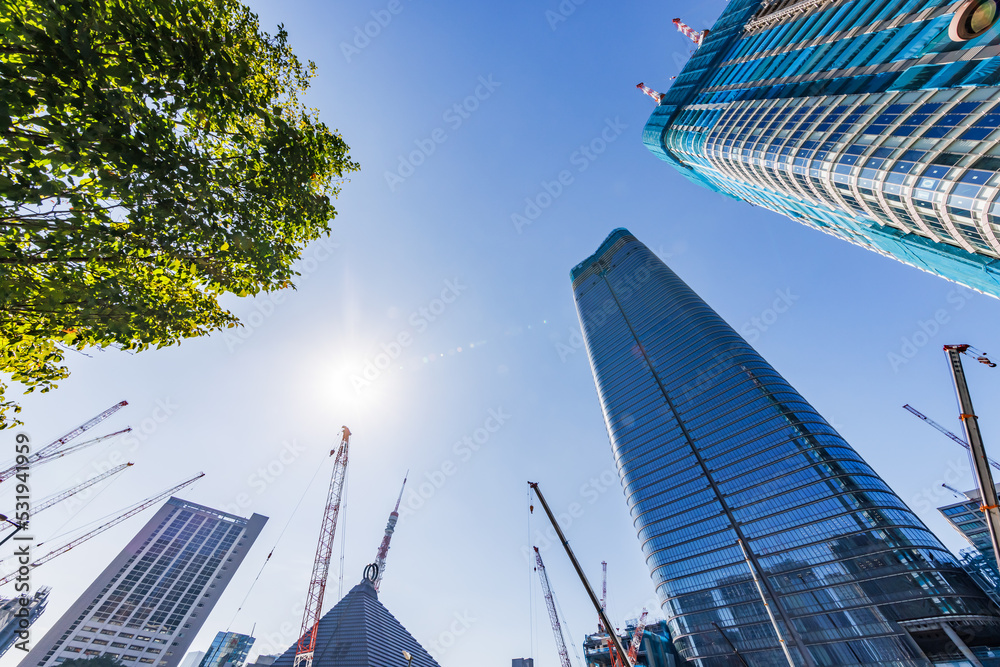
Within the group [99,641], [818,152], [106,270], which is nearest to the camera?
[106,270]

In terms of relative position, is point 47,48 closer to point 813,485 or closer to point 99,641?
point 813,485

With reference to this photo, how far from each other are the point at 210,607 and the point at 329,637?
5612 centimetres

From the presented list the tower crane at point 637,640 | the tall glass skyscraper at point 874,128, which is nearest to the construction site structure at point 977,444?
the tall glass skyscraper at point 874,128

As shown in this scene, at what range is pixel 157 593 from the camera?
3959 inches

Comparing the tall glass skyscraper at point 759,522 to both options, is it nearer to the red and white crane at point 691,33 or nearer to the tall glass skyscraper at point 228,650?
the red and white crane at point 691,33

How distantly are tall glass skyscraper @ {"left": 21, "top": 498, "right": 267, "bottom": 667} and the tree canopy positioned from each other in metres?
134

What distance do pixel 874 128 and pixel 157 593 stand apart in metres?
174

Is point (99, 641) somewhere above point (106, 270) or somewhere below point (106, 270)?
above

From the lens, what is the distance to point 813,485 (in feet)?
223

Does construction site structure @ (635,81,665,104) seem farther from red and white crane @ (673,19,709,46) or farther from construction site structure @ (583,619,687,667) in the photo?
construction site structure @ (583,619,687,667)

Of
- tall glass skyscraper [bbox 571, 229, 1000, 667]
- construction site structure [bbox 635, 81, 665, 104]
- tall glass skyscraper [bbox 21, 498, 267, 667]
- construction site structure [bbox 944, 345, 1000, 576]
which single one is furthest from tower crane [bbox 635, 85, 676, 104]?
tall glass skyscraper [bbox 21, 498, 267, 667]

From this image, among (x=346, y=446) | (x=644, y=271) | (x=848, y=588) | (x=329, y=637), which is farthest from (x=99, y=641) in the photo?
(x=644, y=271)

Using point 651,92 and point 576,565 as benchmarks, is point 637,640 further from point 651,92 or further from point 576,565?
point 651,92

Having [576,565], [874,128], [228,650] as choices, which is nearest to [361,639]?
[576,565]
